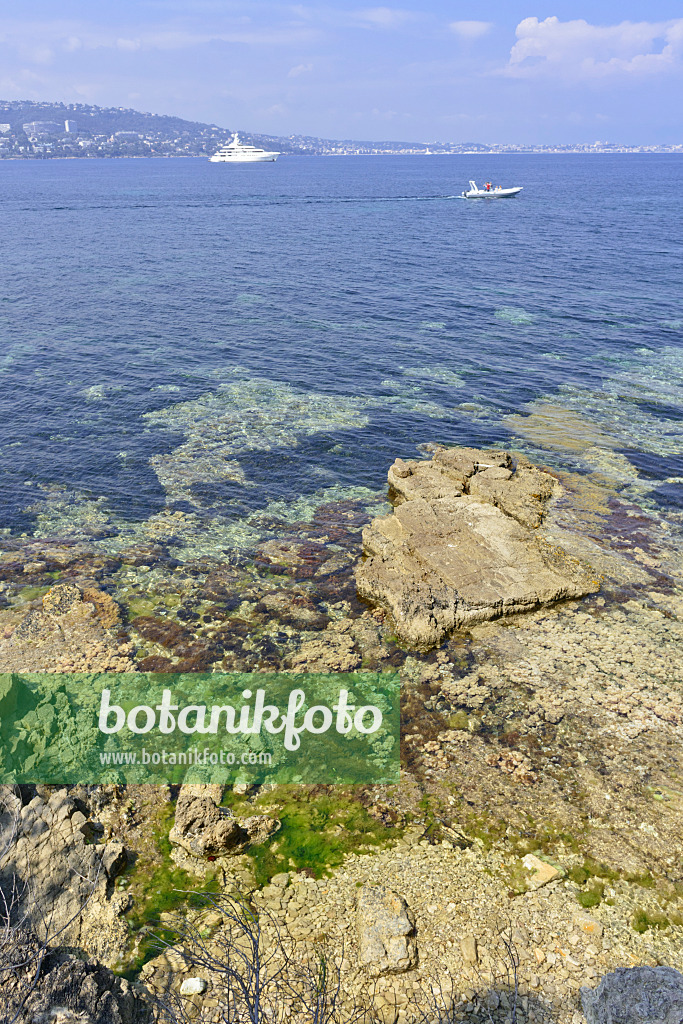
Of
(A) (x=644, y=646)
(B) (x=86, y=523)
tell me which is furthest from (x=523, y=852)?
(B) (x=86, y=523)

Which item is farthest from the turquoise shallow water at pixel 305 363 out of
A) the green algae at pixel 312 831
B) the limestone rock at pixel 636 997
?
the limestone rock at pixel 636 997

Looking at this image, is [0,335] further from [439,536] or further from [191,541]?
[439,536]

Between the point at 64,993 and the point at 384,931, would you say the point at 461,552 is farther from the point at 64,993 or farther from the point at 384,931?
the point at 64,993

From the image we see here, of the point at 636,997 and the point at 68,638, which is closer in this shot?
the point at 636,997

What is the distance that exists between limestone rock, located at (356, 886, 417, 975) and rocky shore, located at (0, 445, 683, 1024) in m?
0.05

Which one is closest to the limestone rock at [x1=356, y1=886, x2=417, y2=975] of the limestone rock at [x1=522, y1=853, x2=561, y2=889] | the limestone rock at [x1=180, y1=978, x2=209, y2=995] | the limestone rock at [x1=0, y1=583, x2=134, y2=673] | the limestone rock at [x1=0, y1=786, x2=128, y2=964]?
the limestone rock at [x1=522, y1=853, x2=561, y2=889]

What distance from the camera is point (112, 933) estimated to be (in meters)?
12.1

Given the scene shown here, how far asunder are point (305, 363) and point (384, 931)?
3721 centimetres

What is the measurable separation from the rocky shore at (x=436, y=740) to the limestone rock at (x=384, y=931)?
0.05 m

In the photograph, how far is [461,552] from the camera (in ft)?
75.0

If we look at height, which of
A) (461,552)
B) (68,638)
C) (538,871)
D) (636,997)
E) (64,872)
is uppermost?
(636,997)

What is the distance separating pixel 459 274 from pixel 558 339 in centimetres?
2306

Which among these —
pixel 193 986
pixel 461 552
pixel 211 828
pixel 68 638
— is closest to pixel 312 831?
pixel 211 828

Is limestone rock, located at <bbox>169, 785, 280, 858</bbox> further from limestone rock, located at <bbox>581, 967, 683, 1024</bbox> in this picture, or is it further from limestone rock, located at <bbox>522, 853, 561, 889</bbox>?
limestone rock, located at <bbox>581, 967, 683, 1024</bbox>
